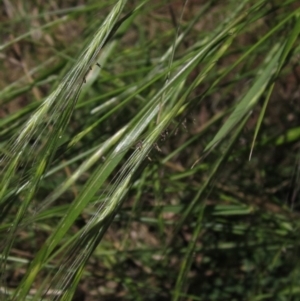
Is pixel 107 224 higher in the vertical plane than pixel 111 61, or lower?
higher

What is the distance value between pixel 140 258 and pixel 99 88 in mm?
458

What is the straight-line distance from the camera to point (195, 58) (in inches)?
32.2

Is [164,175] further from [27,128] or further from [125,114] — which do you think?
[27,128]

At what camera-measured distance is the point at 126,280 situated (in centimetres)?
149

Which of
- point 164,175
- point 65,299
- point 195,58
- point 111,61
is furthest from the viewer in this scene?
point 111,61

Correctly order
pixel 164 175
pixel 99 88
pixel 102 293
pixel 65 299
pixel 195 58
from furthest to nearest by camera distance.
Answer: pixel 99 88
pixel 102 293
pixel 164 175
pixel 195 58
pixel 65 299

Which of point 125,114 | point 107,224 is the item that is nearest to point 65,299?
point 107,224

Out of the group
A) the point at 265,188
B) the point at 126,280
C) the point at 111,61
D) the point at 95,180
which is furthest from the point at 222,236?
the point at 95,180

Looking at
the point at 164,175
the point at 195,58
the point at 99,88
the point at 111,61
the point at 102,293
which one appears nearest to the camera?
the point at 195,58

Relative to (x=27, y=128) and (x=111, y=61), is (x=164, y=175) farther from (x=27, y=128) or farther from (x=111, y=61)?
(x=27, y=128)

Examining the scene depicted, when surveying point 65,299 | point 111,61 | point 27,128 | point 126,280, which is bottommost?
point 126,280

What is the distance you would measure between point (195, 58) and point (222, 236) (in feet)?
Result: 2.92

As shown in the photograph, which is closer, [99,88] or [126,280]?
[126,280]

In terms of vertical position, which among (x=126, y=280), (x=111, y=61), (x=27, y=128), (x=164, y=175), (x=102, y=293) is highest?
(x=27, y=128)
